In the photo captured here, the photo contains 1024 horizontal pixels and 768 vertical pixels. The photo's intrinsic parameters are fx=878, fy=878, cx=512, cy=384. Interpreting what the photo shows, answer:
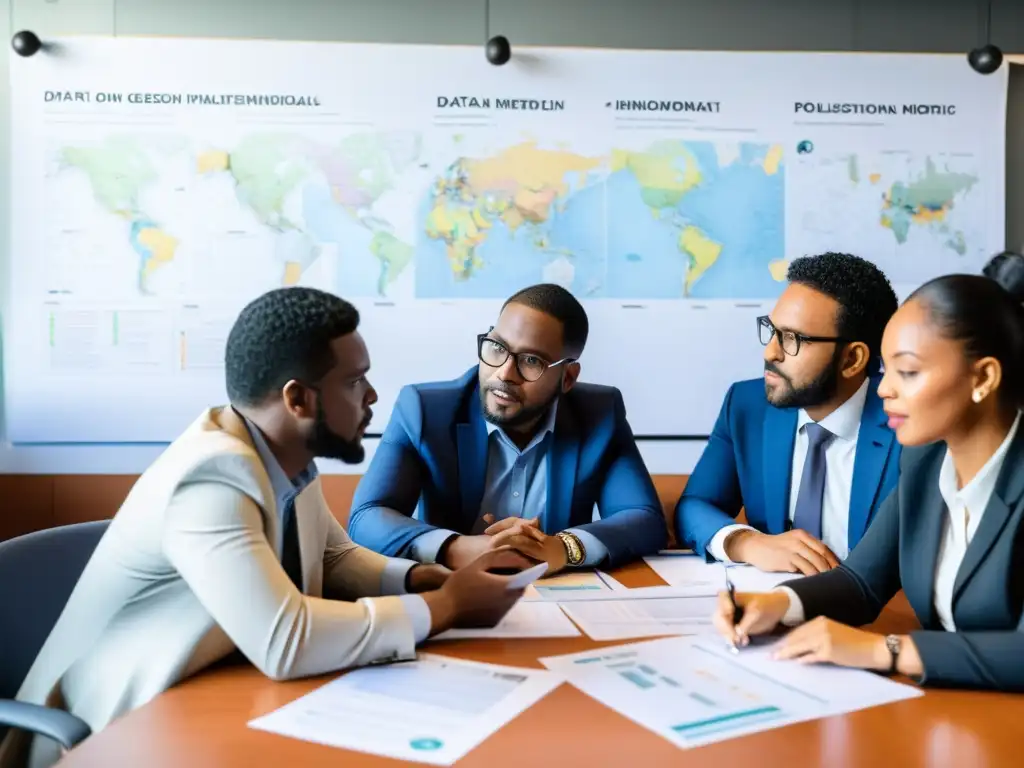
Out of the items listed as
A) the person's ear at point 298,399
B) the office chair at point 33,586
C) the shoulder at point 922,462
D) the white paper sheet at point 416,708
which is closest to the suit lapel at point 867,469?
the shoulder at point 922,462

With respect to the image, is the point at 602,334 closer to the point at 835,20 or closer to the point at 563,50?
the point at 563,50

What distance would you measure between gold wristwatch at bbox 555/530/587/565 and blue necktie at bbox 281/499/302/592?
2.20 feet

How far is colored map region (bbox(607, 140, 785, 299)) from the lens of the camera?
11.6 ft

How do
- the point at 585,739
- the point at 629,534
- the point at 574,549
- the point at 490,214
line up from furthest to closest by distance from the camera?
the point at 490,214
the point at 629,534
the point at 574,549
the point at 585,739

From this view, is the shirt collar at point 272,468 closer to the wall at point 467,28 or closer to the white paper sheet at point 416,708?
the white paper sheet at point 416,708

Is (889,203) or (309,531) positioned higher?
(889,203)

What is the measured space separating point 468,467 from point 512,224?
1396mm

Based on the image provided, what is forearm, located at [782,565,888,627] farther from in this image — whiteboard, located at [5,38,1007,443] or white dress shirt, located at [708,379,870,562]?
whiteboard, located at [5,38,1007,443]

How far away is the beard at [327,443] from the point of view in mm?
1510

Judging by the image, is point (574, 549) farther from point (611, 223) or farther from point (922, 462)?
point (611, 223)

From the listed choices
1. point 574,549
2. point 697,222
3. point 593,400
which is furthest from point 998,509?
point 697,222

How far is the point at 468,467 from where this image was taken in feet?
7.95

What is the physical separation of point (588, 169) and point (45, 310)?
218 centimetres

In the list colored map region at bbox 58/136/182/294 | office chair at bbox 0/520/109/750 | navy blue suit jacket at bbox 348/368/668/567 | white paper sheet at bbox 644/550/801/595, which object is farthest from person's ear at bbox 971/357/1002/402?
colored map region at bbox 58/136/182/294
